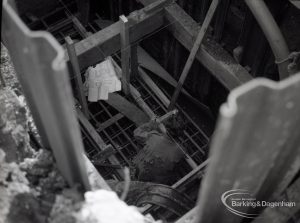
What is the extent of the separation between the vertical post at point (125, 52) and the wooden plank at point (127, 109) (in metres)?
0.19

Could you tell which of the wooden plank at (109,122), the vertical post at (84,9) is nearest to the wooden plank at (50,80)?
the wooden plank at (109,122)

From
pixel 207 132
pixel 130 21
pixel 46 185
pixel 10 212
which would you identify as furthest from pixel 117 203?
pixel 207 132

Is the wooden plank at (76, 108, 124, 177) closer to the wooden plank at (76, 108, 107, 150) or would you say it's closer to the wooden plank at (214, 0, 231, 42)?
the wooden plank at (76, 108, 107, 150)

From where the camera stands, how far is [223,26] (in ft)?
16.4

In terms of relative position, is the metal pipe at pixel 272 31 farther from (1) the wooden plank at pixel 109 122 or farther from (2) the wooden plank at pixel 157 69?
(1) the wooden plank at pixel 109 122

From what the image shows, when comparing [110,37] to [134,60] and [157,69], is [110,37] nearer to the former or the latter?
[134,60]

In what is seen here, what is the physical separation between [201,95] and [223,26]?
3.45 ft

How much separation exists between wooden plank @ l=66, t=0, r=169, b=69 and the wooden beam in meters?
0.20

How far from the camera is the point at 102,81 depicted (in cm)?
532

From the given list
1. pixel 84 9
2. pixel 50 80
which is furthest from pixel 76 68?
pixel 50 80

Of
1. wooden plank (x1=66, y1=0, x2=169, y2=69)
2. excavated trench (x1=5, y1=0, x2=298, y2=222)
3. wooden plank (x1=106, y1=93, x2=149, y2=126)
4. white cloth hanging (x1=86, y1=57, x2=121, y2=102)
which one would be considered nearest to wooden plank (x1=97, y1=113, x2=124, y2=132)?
excavated trench (x1=5, y1=0, x2=298, y2=222)

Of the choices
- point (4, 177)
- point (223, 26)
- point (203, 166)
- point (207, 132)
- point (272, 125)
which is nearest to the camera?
point (272, 125)

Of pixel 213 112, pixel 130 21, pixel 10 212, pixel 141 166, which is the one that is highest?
pixel 130 21

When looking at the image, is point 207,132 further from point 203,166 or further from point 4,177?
point 4,177
